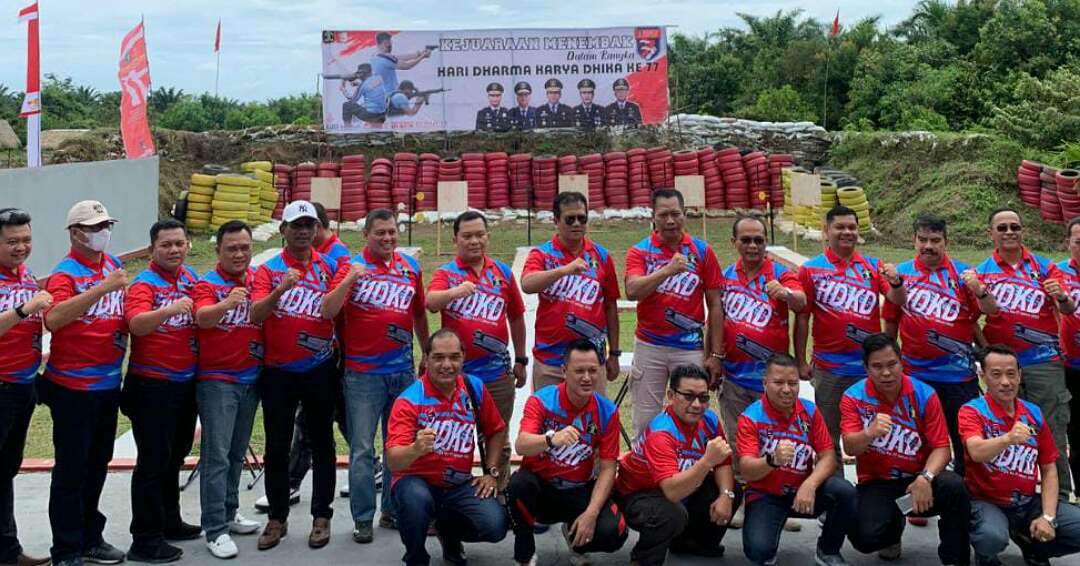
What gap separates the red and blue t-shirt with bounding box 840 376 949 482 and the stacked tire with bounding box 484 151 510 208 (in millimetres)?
18139

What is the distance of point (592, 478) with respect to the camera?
579cm

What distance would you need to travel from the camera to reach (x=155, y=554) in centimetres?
566

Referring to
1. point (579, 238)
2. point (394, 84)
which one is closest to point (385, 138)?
point (394, 84)

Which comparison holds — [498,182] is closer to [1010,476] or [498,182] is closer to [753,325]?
[753,325]

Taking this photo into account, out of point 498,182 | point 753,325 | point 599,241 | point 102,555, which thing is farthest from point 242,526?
point 498,182

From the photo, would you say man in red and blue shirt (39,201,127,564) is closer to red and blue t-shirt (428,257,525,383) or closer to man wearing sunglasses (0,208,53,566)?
man wearing sunglasses (0,208,53,566)

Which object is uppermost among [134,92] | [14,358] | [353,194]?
[134,92]

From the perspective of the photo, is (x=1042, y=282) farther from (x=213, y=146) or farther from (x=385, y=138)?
(x=213, y=146)

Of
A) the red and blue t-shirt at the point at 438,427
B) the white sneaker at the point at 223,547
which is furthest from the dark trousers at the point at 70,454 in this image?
the red and blue t-shirt at the point at 438,427

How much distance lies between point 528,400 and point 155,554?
81.7 inches

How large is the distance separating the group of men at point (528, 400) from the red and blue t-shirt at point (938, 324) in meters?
0.01

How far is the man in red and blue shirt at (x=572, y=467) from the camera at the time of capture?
554 centimetres

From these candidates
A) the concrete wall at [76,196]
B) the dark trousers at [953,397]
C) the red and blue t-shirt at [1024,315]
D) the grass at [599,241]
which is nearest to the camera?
the dark trousers at [953,397]

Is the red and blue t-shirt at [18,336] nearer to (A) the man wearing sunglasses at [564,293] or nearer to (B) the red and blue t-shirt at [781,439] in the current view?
(A) the man wearing sunglasses at [564,293]
